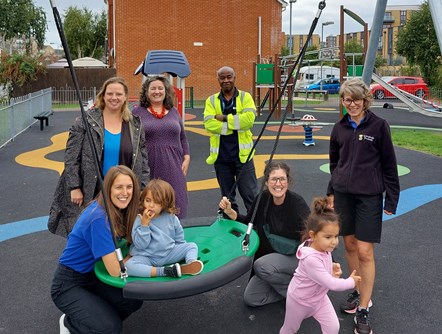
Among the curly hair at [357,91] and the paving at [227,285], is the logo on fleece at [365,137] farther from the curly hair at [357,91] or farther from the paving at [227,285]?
the paving at [227,285]

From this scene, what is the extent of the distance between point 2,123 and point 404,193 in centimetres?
978

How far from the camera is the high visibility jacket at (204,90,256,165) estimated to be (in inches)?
193

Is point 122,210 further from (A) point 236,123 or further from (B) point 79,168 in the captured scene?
(A) point 236,123

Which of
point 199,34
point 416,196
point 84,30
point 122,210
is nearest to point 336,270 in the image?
point 122,210

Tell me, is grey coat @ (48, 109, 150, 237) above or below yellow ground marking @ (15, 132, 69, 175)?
above

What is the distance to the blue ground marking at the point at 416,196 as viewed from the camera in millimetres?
6656

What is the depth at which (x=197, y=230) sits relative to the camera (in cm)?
404

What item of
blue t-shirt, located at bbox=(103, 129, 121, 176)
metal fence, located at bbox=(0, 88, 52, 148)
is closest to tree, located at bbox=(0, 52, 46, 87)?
metal fence, located at bbox=(0, 88, 52, 148)

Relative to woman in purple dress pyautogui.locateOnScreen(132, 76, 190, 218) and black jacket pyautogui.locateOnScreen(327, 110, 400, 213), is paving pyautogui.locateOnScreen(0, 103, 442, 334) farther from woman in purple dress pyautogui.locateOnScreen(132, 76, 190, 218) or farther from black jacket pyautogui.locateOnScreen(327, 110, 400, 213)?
black jacket pyautogui.locateOnScreen(327, 110, 400, 213)

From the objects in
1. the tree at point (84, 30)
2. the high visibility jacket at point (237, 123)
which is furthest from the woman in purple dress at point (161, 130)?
the tree at point (84, 30)

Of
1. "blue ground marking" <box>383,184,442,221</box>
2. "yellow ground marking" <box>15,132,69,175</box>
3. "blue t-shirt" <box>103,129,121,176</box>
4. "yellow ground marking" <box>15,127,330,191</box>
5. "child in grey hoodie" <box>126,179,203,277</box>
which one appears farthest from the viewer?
"yellow ground marking" <box>15,132,69,175</box>

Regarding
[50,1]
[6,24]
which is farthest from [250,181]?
[6,24]

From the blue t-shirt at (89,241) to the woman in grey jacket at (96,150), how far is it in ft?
2.69

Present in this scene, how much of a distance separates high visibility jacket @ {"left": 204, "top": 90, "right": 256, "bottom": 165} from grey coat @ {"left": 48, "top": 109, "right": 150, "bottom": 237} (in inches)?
45.9
